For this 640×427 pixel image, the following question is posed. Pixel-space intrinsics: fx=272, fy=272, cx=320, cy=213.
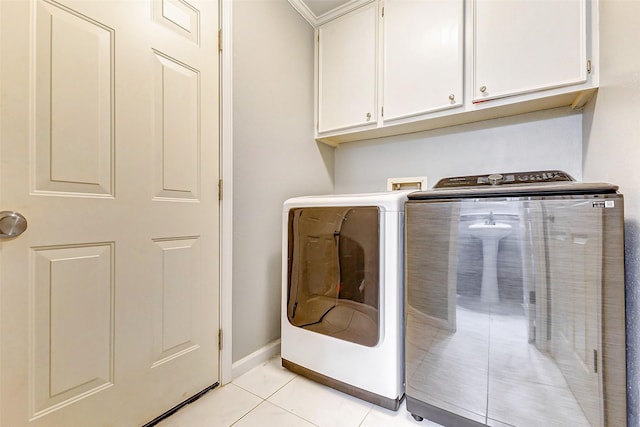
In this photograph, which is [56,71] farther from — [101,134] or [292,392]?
[292,392]

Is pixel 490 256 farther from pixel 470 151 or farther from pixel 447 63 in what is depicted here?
pixel 447 63

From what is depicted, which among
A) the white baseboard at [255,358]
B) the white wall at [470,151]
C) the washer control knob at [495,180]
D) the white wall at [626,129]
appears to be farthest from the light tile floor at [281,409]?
the white wall at [470,151]

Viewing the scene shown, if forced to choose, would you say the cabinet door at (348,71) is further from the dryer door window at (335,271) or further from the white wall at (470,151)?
the dryer door window at (335,271)

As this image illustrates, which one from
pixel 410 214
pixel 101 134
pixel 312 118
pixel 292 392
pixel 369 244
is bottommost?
pixel 292 392

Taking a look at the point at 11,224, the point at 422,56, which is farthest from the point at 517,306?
the point at 11,224

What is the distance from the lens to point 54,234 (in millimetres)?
894

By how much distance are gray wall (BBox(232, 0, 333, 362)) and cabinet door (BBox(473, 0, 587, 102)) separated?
111 centimetres

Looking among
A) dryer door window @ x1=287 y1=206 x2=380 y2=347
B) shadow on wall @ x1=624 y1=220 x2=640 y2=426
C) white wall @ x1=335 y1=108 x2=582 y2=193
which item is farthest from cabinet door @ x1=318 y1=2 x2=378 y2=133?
shadow on wall @ x1=624 y1=220 x2=640 y2=426

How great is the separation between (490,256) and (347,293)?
24.7 inches

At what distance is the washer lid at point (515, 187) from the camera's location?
873 millimetres

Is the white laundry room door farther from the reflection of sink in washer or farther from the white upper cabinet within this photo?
the reflection of sink in washer

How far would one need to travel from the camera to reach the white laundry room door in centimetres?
84

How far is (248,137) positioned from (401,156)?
1.12m

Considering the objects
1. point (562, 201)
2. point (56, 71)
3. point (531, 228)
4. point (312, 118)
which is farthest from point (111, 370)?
point (312, 118)
